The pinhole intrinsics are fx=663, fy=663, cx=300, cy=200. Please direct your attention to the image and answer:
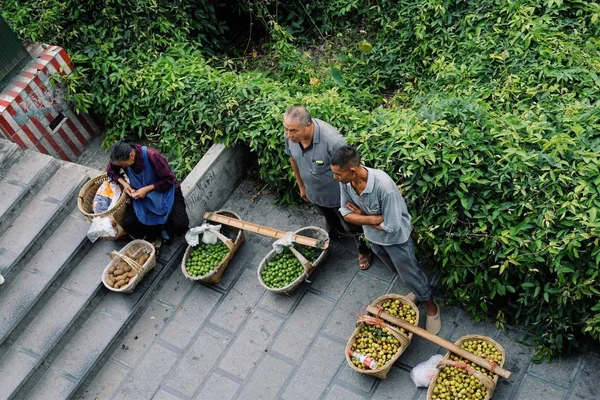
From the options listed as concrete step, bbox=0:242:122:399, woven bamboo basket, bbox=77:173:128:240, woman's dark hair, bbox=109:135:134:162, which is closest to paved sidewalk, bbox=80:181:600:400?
concrete step, bbox=0:242:122:399

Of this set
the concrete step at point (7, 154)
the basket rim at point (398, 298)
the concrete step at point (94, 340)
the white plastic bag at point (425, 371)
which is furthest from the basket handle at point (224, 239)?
the concrete step at point (7, 154)

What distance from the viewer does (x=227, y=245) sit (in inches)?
258

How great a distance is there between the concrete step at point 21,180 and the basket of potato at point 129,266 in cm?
120

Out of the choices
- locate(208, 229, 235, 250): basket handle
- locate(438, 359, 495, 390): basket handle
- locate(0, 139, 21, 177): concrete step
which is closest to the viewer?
locate(438, 359, 495, 390): basket handle

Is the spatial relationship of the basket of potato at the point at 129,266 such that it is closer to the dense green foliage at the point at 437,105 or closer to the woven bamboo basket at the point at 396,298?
the dense green foliage at the point at 437,105

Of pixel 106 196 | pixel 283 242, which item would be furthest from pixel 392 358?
pixel 106 196

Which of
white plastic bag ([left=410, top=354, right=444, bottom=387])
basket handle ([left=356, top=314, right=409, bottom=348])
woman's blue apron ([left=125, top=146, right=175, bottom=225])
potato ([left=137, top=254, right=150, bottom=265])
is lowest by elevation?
white plastic bag ([left=410, top=354, right=444, bottom=387])

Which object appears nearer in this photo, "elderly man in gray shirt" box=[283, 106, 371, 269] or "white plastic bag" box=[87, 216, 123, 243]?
"elderly man in gray shirt" box=[283, 106, 371, 269]

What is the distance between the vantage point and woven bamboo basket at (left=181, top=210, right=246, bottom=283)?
641 centimetres

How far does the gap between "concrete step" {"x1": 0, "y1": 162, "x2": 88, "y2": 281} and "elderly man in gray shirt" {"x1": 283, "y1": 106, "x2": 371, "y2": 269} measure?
2.54m

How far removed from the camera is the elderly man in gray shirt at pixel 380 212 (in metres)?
4.84

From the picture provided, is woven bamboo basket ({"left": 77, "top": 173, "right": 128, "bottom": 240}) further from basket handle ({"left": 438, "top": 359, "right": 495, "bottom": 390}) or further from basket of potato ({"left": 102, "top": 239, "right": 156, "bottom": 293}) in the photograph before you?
basket handle ({"left": 438, "top": 359, "right": 495, "bottom": 390})

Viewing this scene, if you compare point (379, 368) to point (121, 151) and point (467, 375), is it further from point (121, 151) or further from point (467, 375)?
point (121, 151)

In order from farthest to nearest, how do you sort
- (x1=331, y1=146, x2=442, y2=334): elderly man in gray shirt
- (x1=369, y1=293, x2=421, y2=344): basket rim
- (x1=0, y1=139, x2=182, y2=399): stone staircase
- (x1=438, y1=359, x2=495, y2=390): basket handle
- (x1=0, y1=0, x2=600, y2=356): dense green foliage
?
1. (x1=0, y1=139, x2=182, y2=399): stone staircase
2. (x1=369, y1=293, x2=421, y2=344): basket rim
3. (x1=0, y1=0, x2=600, y2=356): dense green foliage
4. (x1=438, y1=359, x2=495, y2=390): basket handle
5. (x1=331, y1=146, x2=442, y2=334): elderly man in gray shirt
